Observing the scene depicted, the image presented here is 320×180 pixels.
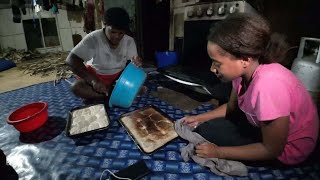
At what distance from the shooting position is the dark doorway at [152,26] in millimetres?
3785

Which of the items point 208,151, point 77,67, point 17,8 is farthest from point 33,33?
point 208,151

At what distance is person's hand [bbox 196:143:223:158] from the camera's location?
1.19 meters

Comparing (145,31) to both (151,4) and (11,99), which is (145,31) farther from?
(11,99)

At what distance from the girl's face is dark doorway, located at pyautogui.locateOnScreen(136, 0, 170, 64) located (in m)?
3.05

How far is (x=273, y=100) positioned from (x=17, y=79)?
3884 millimetres

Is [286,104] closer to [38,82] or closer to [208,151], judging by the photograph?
[208,151]

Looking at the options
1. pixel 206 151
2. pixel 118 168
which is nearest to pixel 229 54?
pixel 206 151

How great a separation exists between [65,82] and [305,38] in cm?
304

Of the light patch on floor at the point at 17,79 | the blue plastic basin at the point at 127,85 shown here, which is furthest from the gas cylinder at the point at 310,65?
the light patch on floor at the point at 17,79

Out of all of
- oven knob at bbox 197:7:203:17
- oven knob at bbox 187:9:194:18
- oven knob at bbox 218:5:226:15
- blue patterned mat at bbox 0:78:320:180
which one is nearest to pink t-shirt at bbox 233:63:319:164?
blue patterned mat at bbox 0:78:320:180

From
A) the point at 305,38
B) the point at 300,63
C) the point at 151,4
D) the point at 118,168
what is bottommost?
the point at 118,168

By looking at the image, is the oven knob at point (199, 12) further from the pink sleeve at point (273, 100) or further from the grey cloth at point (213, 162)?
the pink sleeve at point (273, 100)

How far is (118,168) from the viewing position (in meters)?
1.30

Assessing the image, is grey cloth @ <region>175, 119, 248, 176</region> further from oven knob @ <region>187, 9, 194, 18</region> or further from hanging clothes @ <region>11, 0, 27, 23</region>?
hanging clothes @ <region>11, 0, 27, 23</region>
